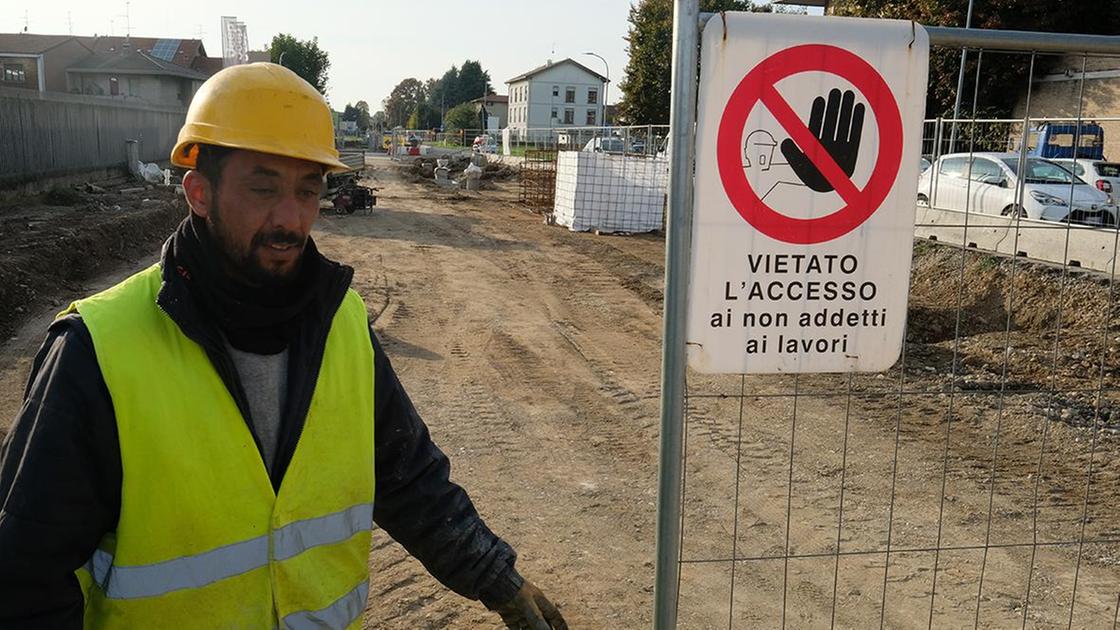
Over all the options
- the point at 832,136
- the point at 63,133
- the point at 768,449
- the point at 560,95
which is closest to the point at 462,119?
the point at 560,95

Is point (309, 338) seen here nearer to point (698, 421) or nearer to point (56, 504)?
point (56, 504)

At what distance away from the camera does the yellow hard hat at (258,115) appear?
2.04 m

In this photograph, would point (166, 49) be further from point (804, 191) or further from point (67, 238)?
point (804, 191)

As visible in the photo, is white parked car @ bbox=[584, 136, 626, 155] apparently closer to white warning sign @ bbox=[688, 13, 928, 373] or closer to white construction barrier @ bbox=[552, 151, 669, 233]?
white construction barrier @ bbox=[552, 151, 669, 233]

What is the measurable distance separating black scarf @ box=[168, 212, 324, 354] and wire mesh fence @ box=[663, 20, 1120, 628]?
1.26 meters

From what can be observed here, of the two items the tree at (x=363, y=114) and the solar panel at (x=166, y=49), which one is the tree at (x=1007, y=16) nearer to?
the solar panel at (x=166, y=49)

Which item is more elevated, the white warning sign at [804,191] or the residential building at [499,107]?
the residential building at [499,107]

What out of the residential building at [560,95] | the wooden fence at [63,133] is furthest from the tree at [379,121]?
the wooden fence at [63,133]

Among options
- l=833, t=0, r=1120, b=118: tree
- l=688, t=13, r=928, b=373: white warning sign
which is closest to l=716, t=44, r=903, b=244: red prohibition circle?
l=688, t=13, r=928, b=373: white warning sign

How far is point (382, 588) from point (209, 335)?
9.65ft

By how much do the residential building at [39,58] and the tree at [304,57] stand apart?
15.9 meters

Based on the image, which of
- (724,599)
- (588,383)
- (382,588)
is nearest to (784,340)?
(724,599)

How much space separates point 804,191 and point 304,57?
253 ft

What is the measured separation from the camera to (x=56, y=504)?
5.58 feet
